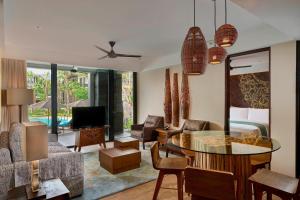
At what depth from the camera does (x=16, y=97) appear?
173 inches

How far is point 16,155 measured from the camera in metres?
2.47

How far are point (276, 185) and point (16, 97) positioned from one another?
488 centimetres

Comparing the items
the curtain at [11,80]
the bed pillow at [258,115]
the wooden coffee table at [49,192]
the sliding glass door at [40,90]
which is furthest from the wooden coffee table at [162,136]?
the curtain at [11,80]

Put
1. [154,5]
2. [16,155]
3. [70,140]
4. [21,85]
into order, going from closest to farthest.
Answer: [16,155] → [154,5] → [21,85] → [70,140]

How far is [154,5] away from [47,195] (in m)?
2.60

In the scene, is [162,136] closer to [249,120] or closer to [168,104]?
[168,104]

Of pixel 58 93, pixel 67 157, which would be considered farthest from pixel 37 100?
pixel 67 157

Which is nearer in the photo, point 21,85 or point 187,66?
point 187,66

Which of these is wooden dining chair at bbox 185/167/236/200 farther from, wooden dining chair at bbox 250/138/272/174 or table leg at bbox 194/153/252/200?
wooden dining chair at bbox 250/138/272/174

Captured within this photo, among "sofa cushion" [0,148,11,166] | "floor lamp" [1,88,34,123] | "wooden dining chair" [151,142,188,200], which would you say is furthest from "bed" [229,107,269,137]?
"floor lamp" [1,88,34,123]

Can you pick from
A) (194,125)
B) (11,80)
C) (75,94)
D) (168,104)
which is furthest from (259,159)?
(11,80)

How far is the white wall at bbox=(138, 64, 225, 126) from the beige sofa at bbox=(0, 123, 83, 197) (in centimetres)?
322

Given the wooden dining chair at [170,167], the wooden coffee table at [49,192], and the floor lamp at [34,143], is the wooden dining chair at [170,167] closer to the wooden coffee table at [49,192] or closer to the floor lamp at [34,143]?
the wooden coffee table at [49,192]

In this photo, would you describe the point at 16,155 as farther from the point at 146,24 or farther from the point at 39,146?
the point at 146,24
